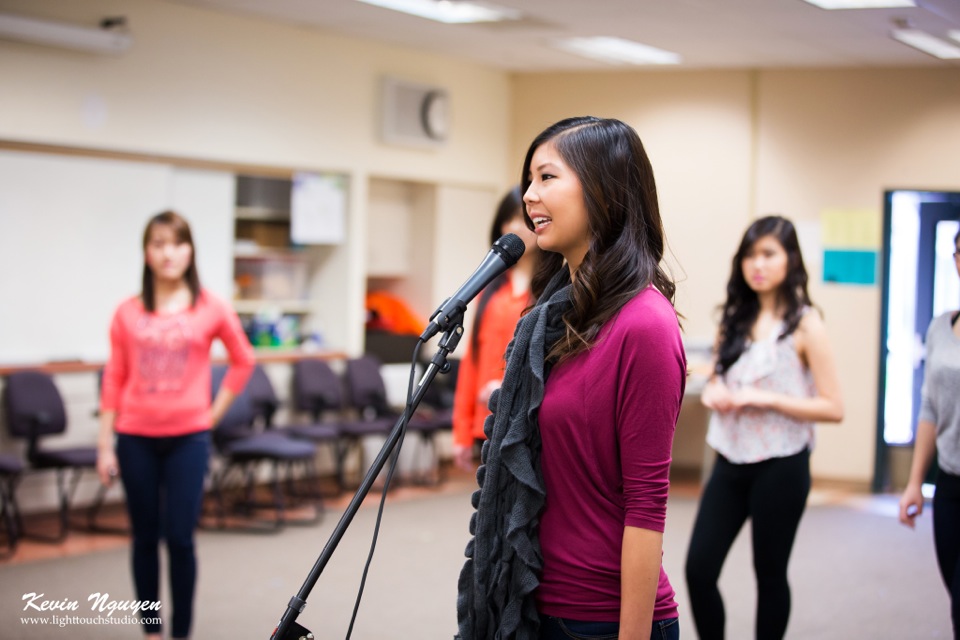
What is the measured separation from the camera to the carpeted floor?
14.3 ft

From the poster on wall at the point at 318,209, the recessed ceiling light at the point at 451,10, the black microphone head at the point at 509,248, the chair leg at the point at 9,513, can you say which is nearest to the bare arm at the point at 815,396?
the black microphone head at the point at 509,248

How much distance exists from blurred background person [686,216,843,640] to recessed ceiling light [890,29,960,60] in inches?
145

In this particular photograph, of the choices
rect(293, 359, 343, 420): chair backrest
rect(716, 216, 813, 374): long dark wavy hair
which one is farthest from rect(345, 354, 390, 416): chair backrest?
rect(716, 216, 813, 374): long dark wavy hair

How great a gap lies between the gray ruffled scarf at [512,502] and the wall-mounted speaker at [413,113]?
611 centimetres

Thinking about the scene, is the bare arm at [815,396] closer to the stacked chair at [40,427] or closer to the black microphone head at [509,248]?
the black microphone head at [509,248]

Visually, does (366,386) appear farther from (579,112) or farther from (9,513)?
(579,112)

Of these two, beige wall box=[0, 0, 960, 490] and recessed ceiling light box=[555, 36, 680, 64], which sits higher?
recessed ceiling light box=[555, 36, 680, 64]

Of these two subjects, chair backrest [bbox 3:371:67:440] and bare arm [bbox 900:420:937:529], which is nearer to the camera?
bare arm [bbox 900:420:937:529]

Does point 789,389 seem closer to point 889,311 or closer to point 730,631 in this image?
point 730,631

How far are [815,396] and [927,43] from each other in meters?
4.31

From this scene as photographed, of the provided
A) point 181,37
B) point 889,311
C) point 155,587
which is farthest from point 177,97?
point 889,311

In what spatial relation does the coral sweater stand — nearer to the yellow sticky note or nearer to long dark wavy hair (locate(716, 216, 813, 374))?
long dark wavy hair (locate(716, 216, 813, 374))

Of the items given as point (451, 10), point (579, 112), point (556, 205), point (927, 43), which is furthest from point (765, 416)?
point (579, 112)

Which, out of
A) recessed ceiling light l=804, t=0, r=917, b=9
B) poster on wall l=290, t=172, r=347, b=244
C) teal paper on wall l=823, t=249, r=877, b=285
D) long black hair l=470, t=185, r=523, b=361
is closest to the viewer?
long black hair l=470, t=185, r=523, b=361
